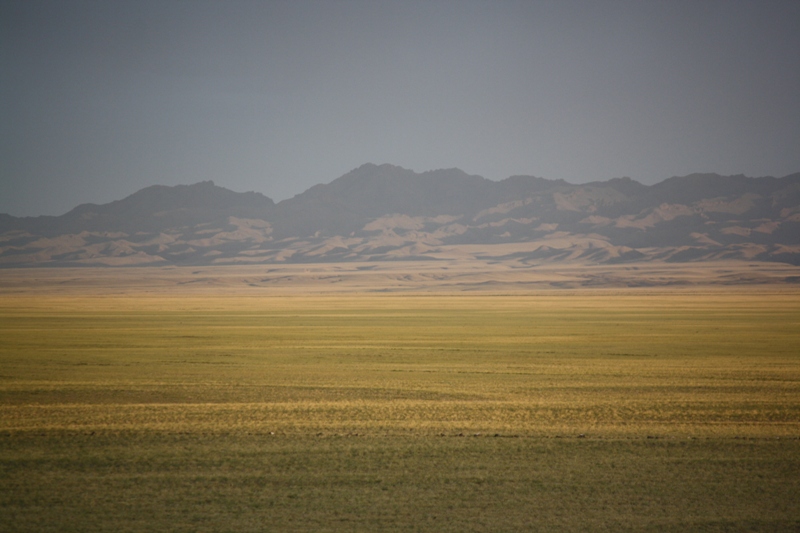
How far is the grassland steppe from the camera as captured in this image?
31.5ft

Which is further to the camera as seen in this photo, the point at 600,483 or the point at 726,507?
the point at 600,483

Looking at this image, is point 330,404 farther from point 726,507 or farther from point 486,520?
point 726,507

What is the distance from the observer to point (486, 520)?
9.33 metres

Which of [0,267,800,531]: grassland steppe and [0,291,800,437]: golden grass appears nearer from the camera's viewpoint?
[0,267,800,531]: grassland steppe

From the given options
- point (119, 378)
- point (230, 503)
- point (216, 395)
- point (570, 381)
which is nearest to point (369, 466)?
point (230, 503)

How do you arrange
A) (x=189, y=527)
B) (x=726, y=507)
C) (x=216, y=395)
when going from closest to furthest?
(x=189, y=527) → (x=726, y=507) → (x=216, y=395)

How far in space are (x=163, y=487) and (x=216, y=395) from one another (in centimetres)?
815

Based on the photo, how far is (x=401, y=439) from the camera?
1359 centimetres

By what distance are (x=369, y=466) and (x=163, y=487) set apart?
311cm

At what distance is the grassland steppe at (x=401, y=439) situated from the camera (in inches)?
378

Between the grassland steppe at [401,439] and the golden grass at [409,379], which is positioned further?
the golden grass at [409,379]

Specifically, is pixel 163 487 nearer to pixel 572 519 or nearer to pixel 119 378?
pixel 572 519

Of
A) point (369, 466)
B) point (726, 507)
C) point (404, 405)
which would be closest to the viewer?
point (726, 507)

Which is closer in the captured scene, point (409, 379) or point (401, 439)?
point (401, 439)
